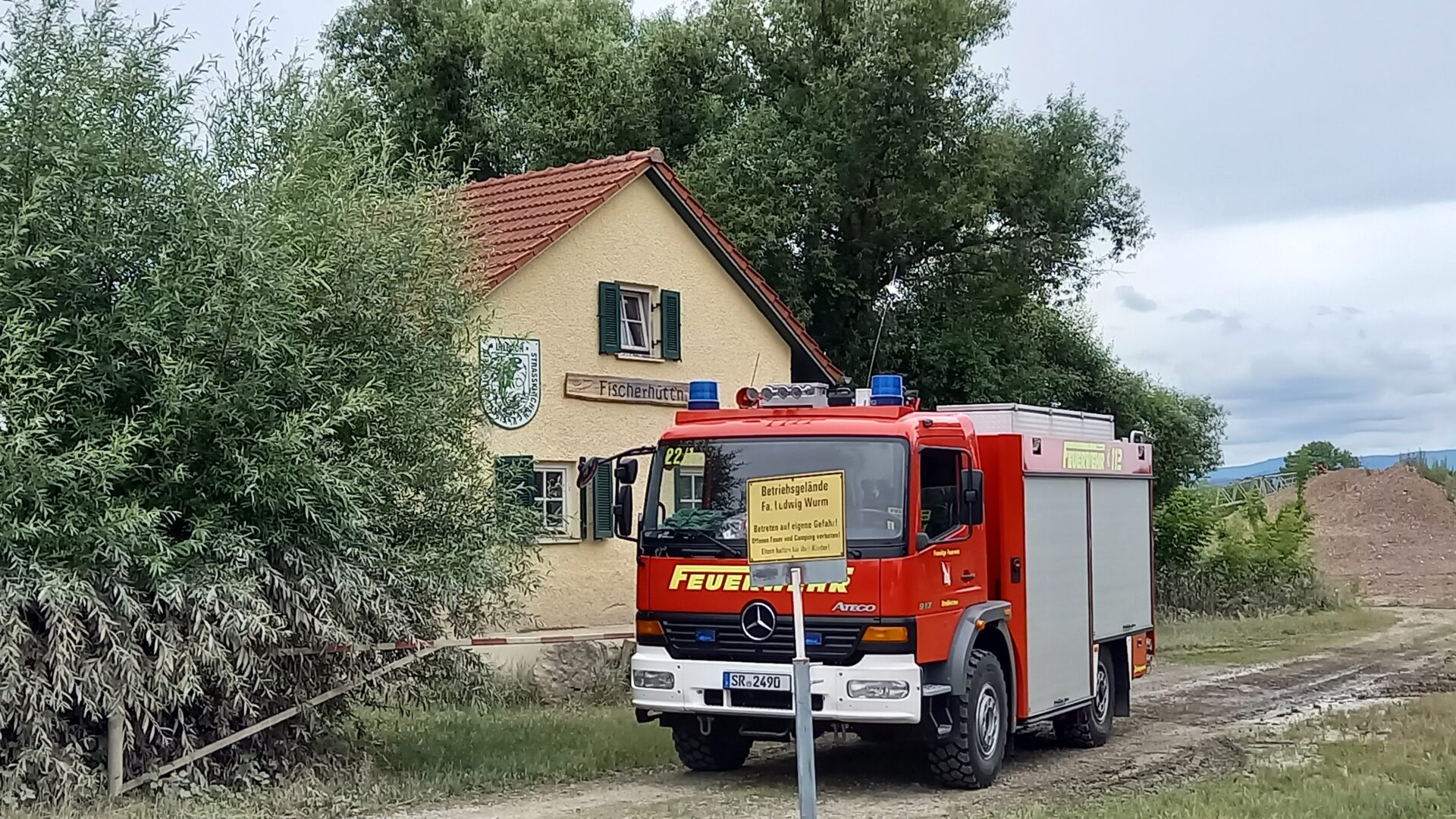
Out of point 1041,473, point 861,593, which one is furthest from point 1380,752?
point 861,593

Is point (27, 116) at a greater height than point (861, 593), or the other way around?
point (27, 116)

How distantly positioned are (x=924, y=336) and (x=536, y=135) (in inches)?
A: 309

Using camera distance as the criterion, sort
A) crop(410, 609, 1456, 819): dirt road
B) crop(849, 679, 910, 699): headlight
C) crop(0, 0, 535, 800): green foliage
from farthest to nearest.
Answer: crop(849, 679, 910, 699): headlight → crop(410, 609, 1456, 819): dirt road → crop(0, 0, 535, 800): green foliage

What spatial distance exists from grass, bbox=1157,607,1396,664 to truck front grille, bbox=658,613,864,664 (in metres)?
13.7

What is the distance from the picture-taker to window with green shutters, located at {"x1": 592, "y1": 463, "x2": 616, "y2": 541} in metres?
20.2

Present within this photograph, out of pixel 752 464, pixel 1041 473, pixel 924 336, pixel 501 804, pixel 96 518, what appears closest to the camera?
pixel 96 518

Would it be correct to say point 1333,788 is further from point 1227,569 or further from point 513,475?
point 1227,569

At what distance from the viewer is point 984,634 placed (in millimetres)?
12242

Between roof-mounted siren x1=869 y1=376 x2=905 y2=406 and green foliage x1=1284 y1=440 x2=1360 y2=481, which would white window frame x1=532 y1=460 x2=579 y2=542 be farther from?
green foliage x1=1284 y1=440 x2=1360 y2=481

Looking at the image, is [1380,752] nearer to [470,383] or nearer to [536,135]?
[470,383]

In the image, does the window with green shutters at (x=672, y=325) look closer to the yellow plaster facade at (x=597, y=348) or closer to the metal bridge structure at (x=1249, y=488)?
the yellow plaster facade at (x=597, y=348)

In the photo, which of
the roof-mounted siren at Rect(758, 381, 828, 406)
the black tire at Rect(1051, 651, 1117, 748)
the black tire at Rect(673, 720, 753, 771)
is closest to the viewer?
the roof-mounted siren at Rect(758, 381, 828, 406)

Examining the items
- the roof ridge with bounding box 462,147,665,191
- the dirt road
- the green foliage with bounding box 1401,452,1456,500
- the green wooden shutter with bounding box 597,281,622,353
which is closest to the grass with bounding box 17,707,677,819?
the dirt road

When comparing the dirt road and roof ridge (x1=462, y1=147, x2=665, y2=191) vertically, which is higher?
roof ridge (x1=462, y1=147, x2=665, y2=191)
